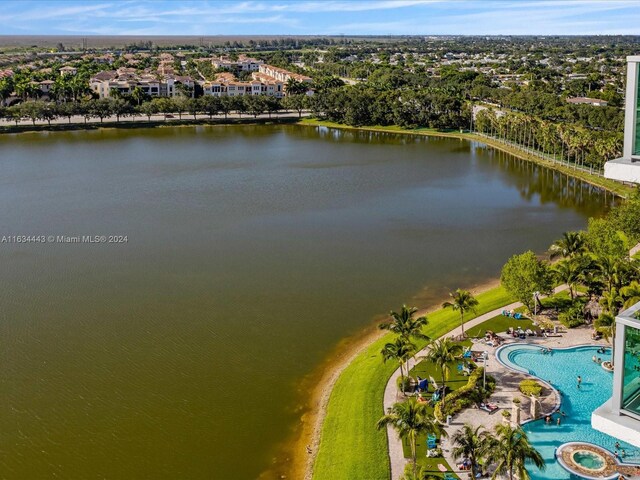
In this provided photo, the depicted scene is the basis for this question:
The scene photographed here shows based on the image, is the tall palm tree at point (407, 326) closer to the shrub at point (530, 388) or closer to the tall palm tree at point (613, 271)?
the shrub at point (530, 388)

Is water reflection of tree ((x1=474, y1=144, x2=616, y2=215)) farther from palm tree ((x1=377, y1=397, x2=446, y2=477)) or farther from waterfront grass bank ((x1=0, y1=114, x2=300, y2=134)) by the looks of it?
waterfront grass bank ((x1=0, y1=114, x2=300, y2=134))

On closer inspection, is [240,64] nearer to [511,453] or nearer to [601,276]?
[601,276]

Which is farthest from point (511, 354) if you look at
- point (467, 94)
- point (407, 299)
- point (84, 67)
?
point (84, 67)

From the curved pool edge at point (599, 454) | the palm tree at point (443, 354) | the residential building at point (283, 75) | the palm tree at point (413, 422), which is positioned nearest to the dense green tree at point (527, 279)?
the palm tree at point (443, 354)

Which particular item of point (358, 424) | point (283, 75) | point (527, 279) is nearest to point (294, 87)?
point (283, 75)

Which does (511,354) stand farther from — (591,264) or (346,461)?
(346,461)

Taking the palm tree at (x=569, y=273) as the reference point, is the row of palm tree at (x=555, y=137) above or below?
above
